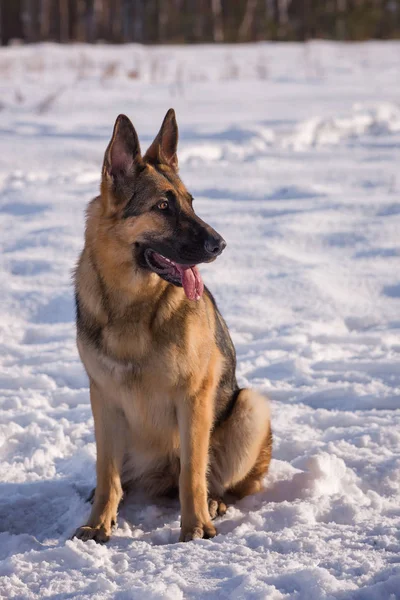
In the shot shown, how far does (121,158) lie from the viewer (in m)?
3.94

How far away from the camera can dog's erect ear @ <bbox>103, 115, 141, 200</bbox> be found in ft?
12.7

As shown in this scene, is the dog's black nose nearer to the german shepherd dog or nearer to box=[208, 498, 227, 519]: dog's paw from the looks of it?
the german shepherd dog

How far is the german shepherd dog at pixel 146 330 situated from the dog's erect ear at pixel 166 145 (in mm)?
11

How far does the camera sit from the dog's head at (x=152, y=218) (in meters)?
3.76

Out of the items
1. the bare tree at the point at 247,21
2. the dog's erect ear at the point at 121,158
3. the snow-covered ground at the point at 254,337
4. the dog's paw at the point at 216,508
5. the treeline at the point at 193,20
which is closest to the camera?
the snow-covered ground at the point at 254,337

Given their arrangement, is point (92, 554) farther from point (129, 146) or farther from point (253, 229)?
point (253, 229)

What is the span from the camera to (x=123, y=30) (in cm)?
4000

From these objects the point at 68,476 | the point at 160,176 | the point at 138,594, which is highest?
the point at 160,176

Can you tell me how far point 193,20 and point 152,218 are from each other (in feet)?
116

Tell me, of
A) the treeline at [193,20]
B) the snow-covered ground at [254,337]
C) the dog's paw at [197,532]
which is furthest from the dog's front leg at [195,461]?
the treeline at [193,20]

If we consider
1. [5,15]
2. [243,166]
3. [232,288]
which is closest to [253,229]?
[232,288]

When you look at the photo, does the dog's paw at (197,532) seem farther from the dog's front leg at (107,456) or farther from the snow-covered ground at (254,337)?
the dog's front leg at (107,456)

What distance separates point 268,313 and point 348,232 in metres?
2.15

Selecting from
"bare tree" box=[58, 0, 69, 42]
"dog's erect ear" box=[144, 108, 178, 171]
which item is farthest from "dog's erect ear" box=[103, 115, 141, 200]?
"bare tree" box=[58, 0, 69, 42]
